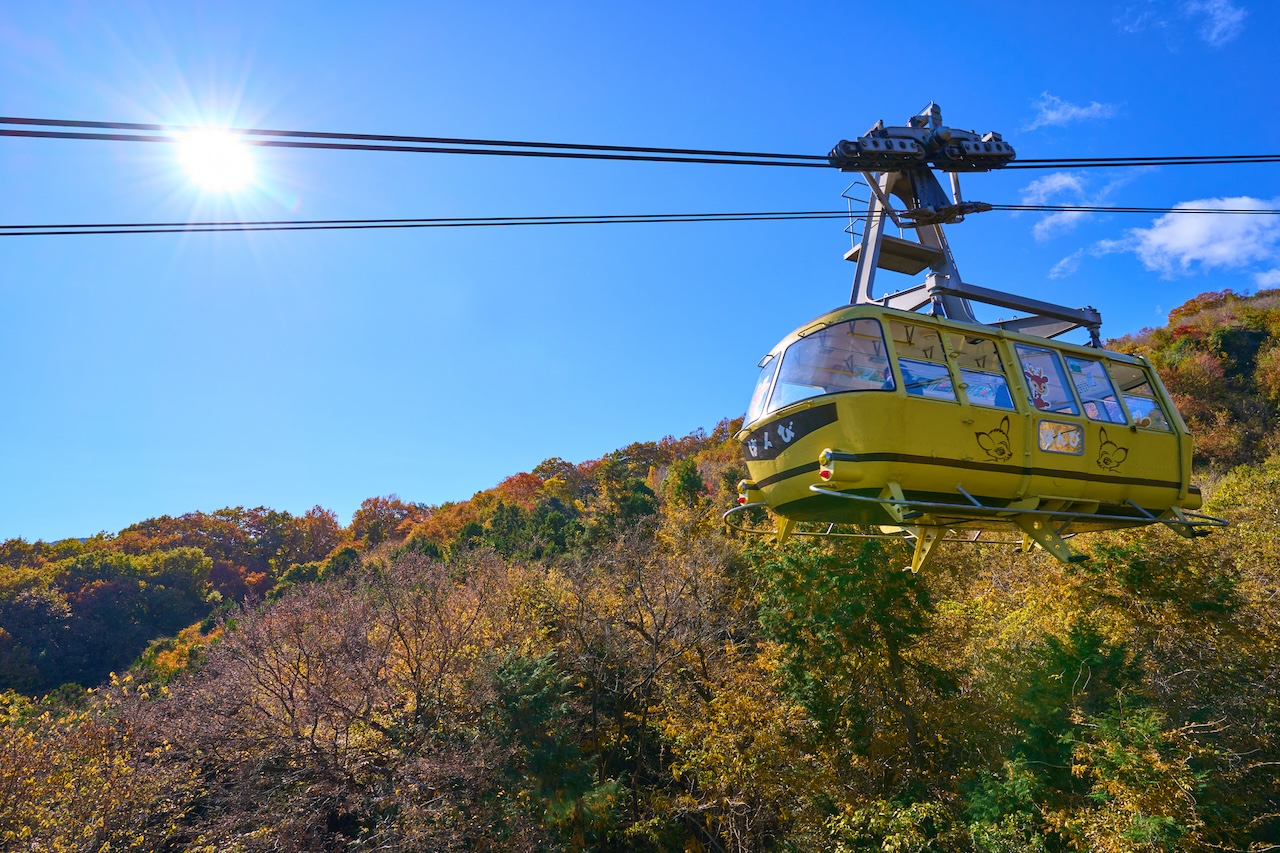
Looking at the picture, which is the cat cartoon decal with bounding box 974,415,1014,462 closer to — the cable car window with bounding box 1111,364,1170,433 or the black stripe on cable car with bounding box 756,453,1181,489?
the black stripe on cable car with bounding box 756,453,1181,489

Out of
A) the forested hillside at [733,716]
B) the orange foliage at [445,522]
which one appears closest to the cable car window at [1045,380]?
the forested hillside at [733,716]

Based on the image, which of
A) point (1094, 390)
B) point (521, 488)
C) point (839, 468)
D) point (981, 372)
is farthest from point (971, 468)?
point (521, 488)

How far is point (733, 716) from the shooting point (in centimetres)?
1898

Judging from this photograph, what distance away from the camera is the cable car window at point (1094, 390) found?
7293 mm

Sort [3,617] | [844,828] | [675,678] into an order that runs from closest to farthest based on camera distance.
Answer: [844,828], [675,678], [3,617]

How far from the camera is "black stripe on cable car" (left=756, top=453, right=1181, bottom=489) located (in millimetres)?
6109

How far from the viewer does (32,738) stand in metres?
16.9

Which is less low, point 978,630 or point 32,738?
point 32,738

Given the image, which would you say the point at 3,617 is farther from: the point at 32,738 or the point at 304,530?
the point at 32,738

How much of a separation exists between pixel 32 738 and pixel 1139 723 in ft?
81.6

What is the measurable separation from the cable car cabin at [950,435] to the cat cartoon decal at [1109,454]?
15mm

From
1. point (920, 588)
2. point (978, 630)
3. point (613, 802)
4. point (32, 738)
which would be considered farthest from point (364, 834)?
point (978, 630)

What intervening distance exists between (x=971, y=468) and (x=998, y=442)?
0.43 metres

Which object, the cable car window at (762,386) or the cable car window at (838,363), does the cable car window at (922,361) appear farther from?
the cable car window at (762,386)
